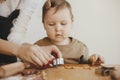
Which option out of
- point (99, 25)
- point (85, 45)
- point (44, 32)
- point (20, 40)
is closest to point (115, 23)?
point (99, 25)

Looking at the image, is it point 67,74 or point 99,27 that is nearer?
point 67,74

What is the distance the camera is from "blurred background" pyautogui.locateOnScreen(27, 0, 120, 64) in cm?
123

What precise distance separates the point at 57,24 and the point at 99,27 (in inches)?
10.5

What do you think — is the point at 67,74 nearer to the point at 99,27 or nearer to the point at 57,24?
the point at 57,24

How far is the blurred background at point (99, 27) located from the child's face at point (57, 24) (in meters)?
0.12

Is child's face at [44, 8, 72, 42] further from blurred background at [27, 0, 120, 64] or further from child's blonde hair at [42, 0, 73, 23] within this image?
blurred background at [27, 0, 120, 64]

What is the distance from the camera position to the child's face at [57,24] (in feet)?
3.52

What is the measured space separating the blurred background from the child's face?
12 cm

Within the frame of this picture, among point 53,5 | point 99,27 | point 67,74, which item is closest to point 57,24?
point 53,5

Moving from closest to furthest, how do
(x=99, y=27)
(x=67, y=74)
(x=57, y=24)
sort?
(x=67, y=74) → (x=57, y=24) → (x=99, y=27)

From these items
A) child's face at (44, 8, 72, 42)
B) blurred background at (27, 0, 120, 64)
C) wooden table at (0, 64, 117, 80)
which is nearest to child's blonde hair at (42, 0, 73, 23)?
child's face at (44, 8, 72, 42)

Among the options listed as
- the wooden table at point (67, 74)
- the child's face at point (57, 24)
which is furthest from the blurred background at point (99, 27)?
the wooden table at point (67, 74)

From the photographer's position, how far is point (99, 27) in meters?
1.24

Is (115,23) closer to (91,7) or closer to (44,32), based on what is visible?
(91,7)
